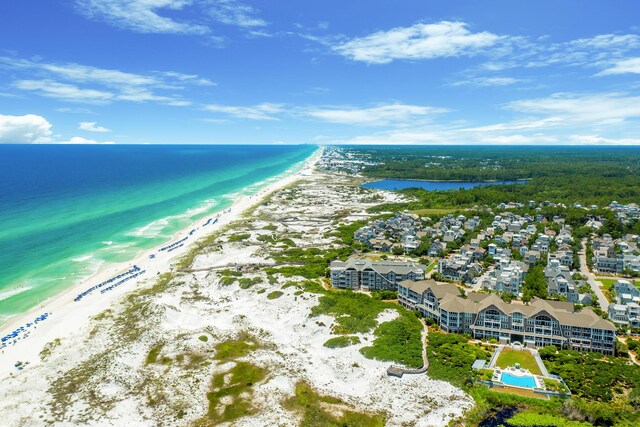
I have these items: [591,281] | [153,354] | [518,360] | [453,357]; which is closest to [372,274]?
[453,357]

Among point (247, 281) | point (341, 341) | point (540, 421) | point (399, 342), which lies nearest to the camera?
point (540, 421)

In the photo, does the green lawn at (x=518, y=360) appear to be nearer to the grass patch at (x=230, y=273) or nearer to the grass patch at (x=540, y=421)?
the grass patch at (x=540, y=421)

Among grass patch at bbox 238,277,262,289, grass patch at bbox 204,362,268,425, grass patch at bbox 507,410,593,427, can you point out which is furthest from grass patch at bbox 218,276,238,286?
grass patch at bbox 507,410,593,427

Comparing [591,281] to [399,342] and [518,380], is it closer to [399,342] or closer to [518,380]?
[518,380]

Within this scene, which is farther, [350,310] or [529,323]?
[350,310]

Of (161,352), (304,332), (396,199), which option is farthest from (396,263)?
(396,199)

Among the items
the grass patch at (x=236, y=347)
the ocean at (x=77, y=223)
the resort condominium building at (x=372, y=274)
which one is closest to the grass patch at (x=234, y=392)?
the grass patch at (x=236, y=347)

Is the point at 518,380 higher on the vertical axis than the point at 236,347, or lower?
higher

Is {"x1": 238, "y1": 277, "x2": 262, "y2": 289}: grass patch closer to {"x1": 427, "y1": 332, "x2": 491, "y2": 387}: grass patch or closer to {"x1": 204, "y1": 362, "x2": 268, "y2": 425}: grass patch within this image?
{"x1": 204, "y1": 362, "x2": 268, "y2": 425}: grass patch
